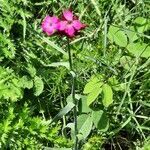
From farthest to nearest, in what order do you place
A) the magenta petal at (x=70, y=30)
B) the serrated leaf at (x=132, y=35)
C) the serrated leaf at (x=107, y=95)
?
the serrated leaf at (x=132, y=35) < the serrated leaf at (x=107, y=95) < the magenta petal at (x=70, y=30)

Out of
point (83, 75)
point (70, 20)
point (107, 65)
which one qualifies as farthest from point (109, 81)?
point (70, 20)

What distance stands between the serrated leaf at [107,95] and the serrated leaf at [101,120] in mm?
105

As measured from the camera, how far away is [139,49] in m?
1.72

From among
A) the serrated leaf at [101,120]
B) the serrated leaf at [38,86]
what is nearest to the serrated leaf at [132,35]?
the serrated leaf at [101,120]

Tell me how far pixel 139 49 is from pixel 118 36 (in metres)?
0.10

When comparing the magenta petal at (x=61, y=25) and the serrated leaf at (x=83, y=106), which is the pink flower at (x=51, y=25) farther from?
the serrated leaf at (x=83, y=106)

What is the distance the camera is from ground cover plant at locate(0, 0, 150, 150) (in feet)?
5.52

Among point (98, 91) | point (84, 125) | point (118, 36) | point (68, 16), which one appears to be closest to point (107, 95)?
point (98, 91)

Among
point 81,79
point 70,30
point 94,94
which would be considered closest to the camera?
point 70,30

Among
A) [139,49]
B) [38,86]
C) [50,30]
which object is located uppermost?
[50,30]

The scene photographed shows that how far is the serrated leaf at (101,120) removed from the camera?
5.58ft

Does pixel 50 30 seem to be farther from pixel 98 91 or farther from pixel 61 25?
Result: pixel 98 91

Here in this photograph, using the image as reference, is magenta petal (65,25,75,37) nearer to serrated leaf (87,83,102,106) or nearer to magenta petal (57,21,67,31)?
magenta petal (57,21,67,31)

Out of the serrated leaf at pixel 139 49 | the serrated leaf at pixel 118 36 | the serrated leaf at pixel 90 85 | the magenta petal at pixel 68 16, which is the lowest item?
the serrated leaf at pixel 90 85
